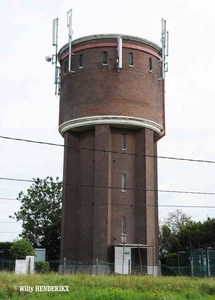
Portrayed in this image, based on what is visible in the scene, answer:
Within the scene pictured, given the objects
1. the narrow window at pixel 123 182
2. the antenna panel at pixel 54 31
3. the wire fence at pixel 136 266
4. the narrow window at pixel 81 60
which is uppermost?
the antenna panel at pixel 54 31

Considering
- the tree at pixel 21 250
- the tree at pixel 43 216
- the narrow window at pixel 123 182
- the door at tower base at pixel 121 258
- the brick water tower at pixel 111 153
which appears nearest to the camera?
the tree at pixel 21 250

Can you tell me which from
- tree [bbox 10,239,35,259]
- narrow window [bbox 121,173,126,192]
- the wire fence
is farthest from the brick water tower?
tree [bbox 10,239,35,259]

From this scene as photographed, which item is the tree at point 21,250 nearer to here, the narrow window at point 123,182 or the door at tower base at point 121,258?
the door at tower base at point 121,258

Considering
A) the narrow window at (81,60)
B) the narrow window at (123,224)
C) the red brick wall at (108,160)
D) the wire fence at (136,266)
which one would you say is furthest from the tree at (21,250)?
the narrow window at (81,60)

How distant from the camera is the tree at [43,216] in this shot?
49.8 m

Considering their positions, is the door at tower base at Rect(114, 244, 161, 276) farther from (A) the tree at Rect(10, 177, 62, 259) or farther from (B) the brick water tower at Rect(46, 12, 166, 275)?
(A) the tree at Rect(10, 177, 62, 259)

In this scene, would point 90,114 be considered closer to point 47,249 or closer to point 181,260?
point 181,260

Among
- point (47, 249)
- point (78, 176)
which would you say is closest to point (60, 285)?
point (78, 176)

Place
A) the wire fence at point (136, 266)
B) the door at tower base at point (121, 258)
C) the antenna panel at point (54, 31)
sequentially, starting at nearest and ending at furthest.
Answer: the wire fence at point (136, 266) → the door at tower base at point (121, 258) → the antenna panel at point (54, 31)

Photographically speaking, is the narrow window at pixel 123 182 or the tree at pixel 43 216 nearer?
the narrow window at pixel 123 182

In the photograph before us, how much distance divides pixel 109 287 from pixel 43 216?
3083 cm

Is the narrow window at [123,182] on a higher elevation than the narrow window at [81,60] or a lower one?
lower

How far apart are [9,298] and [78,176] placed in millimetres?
19081

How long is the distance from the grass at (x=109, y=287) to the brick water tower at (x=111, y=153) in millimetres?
12004
